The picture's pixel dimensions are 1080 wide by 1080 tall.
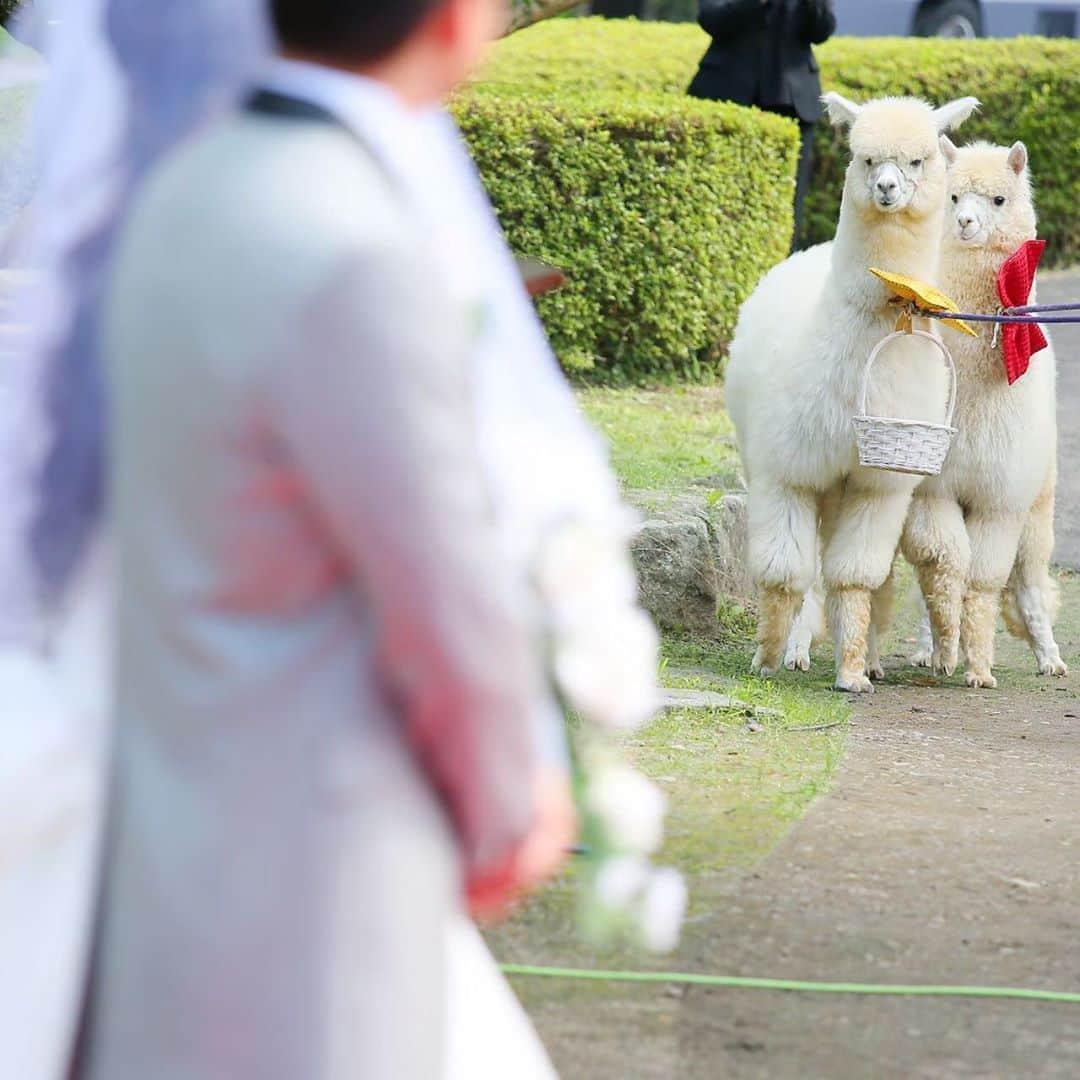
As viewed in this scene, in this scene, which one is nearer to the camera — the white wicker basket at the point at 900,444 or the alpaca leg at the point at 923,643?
the white wicker basket at the point at 900,444

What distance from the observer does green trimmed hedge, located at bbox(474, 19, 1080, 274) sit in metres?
12.8

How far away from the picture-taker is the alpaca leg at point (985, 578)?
6.29 meters

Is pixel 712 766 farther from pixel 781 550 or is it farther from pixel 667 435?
pixel 667 435

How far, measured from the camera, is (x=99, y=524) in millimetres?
1837

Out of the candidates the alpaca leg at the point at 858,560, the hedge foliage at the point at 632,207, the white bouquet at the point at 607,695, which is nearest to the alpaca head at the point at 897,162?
the alpaca leg at the point at 858,560

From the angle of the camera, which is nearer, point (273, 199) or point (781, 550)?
point (273, 199)

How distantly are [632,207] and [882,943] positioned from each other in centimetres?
653

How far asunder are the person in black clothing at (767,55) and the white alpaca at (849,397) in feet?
13.3

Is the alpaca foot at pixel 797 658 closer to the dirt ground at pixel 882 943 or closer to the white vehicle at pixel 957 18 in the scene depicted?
the dirt ground at pixel 882 943

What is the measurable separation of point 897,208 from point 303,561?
4508mm

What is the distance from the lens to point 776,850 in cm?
415

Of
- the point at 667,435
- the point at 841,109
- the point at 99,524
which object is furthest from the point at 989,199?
the point at 99,524

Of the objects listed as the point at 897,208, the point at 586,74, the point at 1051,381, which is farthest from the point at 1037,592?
the point at 586,74

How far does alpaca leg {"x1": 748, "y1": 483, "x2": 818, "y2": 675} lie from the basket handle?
1.35ft
